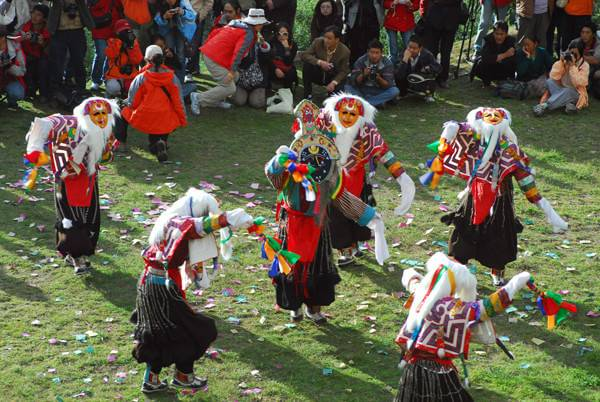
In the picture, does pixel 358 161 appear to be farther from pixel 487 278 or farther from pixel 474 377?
pixel 474 377

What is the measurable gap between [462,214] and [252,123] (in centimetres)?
538

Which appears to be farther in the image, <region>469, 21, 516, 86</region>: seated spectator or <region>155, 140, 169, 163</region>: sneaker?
<region>469, 21, 516, 86</region>: seated spectator

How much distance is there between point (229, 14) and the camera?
563 inches

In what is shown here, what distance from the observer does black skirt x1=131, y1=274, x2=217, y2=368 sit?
7109mm

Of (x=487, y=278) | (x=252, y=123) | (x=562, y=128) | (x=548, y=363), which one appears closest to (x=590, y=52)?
(x=562, y=128)

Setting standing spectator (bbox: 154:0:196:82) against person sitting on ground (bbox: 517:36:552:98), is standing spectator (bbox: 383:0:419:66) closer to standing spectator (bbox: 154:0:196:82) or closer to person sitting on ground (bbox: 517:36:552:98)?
person sitting on ground (bbox: 517:36:552:98)

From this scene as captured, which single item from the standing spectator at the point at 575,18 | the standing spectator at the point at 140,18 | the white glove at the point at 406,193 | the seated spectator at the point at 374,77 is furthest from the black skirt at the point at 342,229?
the standing spectator at the point at 575,18

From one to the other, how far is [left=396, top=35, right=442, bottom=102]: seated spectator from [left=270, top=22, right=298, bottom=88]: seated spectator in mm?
1603

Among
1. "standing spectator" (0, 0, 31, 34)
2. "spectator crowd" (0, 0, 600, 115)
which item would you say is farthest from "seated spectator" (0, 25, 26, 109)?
"standing spectator" (0, 0, 31, 34)

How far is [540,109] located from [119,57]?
19.6 feet

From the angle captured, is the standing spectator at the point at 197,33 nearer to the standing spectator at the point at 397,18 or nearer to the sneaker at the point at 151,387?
the standing spectator at the point at 397,18

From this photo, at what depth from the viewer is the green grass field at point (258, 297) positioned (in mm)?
7438

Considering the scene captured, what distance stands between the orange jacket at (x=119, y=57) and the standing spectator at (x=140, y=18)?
54 cm

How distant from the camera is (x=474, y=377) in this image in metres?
7.51
